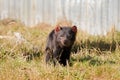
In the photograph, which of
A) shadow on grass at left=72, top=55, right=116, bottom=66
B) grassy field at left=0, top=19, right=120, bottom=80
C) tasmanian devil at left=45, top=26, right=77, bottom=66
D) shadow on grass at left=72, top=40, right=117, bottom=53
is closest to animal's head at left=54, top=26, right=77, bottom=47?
tasmanian devil at left=45, top=26, right=77, bottom=66

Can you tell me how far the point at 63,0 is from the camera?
595 inches

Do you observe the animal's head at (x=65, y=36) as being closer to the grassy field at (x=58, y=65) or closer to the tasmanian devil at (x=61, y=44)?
the tasmanian devil at (x=61, y=44)

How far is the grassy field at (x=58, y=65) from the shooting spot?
7.38 meters

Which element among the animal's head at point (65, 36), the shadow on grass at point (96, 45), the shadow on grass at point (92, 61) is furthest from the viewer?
the shadow on grass at point (96, 45)

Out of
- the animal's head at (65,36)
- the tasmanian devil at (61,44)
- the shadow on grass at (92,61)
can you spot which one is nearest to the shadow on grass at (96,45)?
the shadow on grass at (92,61)

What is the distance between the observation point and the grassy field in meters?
7.38

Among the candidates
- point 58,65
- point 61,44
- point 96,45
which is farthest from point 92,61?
point 96,45

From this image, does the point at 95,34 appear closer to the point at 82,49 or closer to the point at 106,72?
the point at 82,49

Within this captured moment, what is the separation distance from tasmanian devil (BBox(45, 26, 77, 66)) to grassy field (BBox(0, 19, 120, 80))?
0.22 meters

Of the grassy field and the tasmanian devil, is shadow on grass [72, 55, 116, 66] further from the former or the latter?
the tasmanian devil

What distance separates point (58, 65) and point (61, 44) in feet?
3.89

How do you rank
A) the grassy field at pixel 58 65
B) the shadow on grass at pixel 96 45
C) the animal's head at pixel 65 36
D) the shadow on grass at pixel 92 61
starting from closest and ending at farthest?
the grassy field at pixel 58 65 < the animal's head at pixel 65 36 < the shadow on grass at pixel 92 61 < the shadow on grass at pixel 96 45

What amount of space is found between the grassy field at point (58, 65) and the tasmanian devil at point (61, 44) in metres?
0.22

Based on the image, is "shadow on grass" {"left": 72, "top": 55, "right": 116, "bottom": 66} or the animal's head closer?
the animal's head
